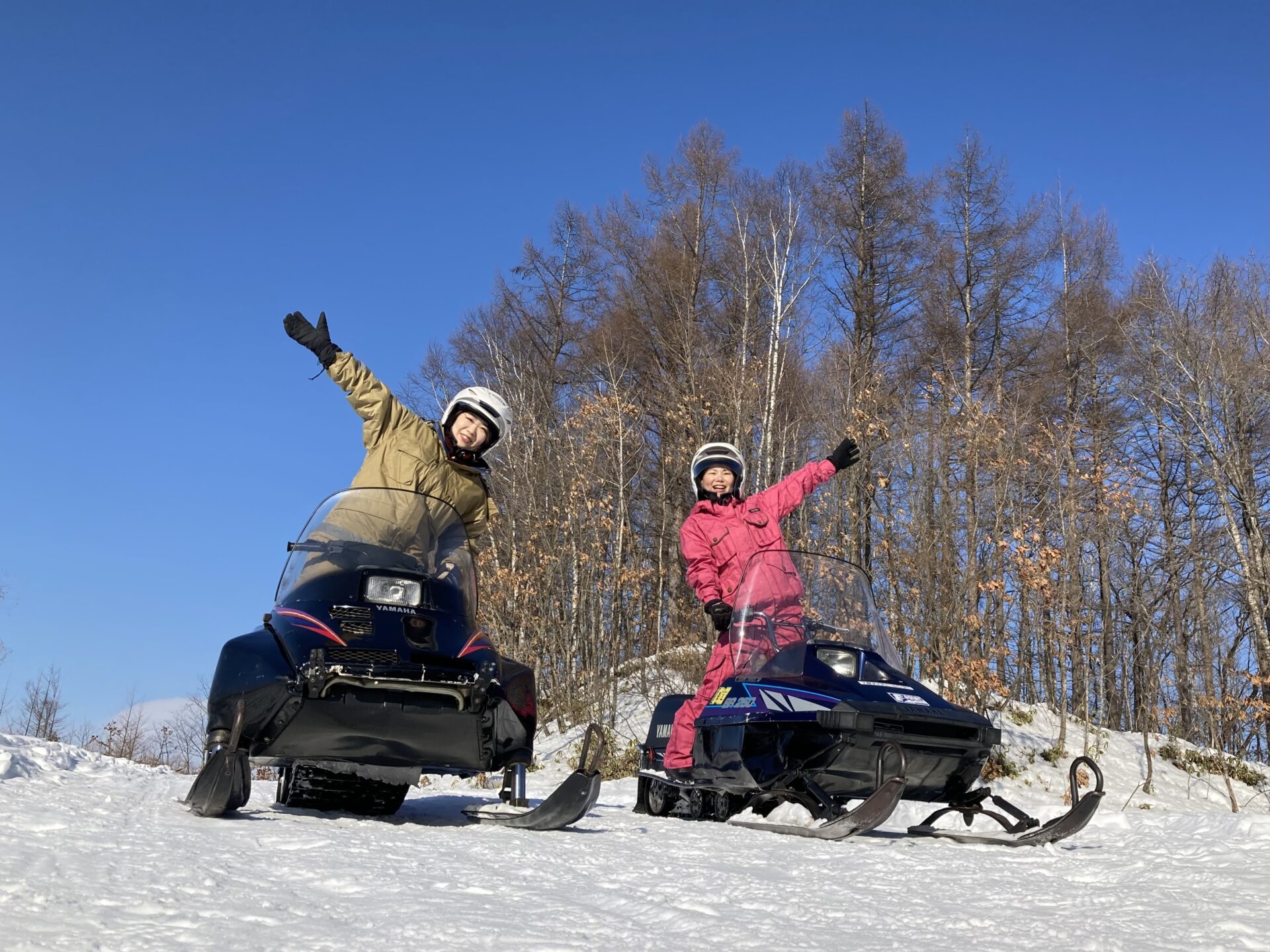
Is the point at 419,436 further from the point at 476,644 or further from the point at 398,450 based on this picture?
the point at 476,644

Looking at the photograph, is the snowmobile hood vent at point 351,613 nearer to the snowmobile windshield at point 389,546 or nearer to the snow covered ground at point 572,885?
the snowmobile windshield at point 389,546

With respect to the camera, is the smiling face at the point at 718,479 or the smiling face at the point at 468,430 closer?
the smiling face at the point at 468,430

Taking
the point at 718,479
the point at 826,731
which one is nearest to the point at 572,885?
the point at 826,731

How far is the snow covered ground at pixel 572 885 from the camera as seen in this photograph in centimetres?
228

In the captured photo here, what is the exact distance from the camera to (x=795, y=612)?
5836 mm

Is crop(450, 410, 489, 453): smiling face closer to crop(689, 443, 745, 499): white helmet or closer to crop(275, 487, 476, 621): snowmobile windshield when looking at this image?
crop(275, 487, 476, 621): snowmobile windshield

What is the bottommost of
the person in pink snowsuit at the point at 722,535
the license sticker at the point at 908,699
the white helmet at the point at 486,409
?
the license sticker at the point at 908,699

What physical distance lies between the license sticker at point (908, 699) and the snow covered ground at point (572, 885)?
64 cm

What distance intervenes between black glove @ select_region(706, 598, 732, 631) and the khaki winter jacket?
1.32 metres

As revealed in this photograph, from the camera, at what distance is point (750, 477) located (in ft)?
59.1

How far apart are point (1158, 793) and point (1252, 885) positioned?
8.73 m

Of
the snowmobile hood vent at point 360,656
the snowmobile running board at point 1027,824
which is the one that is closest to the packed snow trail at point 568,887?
the snowmobile running board at point 1027,824

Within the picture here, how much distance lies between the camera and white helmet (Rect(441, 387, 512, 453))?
5.50 meters

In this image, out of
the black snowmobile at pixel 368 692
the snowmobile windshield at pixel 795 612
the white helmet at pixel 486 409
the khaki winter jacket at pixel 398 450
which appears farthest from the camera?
the snowmobile windshield at pixel 795 612
